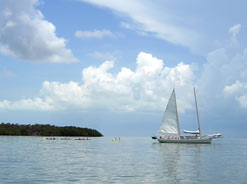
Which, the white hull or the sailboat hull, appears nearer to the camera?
the white hull

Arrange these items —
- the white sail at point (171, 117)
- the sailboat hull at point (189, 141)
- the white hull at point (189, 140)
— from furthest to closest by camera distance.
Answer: the sailboat hull at point (189, 141) < the white hull at point (189, 140) < the white sail at point (171, 117)

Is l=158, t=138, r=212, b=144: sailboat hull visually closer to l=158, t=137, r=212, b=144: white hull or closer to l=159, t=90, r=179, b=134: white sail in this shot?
l=158, t=137, r=212, b=144: white hull

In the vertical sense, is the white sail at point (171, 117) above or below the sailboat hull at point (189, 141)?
above

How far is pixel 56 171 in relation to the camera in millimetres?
38562

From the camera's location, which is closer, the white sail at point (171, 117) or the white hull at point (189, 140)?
the white sail at point (171, 117)

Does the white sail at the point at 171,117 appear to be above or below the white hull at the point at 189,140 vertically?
above

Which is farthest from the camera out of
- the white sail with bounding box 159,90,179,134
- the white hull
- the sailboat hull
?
the sailboat hull

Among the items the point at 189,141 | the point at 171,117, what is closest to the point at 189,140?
the point at 189,141

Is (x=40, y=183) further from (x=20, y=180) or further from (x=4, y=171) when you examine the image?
(x=4, y=171)

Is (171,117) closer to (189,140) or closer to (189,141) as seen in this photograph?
(189,140)

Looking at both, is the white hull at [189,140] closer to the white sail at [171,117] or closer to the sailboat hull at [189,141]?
the sailboat hull at [189,141]

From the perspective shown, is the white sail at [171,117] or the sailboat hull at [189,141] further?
the sailboat hull at [189,141]

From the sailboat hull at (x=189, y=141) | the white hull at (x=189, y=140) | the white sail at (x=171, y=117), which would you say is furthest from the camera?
the sailboat hull at (x=189, y=141)

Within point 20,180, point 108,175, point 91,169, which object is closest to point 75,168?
point 91,169
